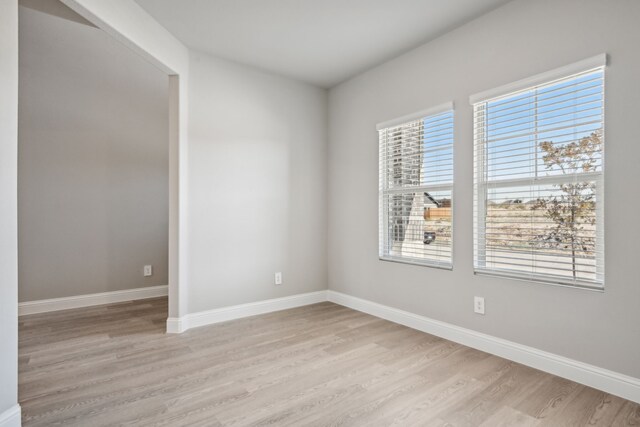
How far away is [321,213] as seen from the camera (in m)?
4.23

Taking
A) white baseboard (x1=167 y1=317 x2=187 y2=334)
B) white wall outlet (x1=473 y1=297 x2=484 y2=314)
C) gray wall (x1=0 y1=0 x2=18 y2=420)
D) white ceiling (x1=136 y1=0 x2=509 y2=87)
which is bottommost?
white baseboard (x1=167 y1=317 x2=187 y2=334)

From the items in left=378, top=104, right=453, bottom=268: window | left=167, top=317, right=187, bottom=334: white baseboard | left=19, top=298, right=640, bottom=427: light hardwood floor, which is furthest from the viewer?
left=167, top=317, right=187, bottom=334: white baseboard

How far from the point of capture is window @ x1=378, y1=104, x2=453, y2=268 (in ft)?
9.81

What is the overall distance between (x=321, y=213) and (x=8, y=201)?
2.99 metres

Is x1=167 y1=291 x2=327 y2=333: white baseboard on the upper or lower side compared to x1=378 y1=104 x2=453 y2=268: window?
lower

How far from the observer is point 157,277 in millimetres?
4480

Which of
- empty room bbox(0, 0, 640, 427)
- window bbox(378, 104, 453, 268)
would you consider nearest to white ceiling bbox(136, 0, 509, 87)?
empty room bbox(0, 0, 640, 427)

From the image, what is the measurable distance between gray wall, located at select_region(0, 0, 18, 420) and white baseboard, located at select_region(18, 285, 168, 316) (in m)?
2.57

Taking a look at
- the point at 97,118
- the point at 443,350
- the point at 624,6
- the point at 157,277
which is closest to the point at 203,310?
the point at 157,277

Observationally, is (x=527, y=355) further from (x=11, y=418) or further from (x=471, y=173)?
(x=11, y=418)

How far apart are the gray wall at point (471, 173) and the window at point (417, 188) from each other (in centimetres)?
10

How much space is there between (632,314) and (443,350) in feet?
3.92

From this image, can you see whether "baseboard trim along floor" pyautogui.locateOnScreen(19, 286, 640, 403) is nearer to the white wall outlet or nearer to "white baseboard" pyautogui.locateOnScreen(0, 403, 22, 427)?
the white wall outlet

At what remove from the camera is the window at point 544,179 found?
6.98 feet
